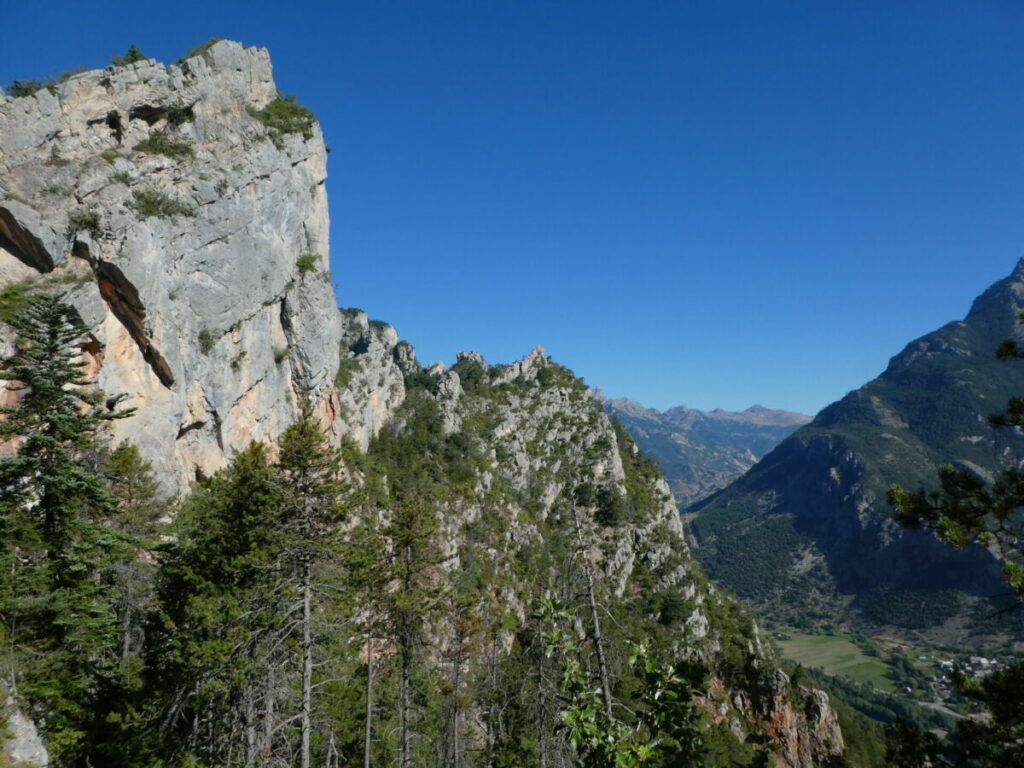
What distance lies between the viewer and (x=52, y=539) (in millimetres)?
17047

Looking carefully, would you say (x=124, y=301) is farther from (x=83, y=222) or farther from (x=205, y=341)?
(x=205, y=341)

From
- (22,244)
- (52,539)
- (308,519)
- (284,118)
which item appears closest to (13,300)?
(22,244)

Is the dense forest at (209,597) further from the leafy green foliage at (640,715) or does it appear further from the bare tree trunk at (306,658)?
the leafy green foliage at (640,715)

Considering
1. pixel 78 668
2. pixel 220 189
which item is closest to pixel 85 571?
pixel 78 668

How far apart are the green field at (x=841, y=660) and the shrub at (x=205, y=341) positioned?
18000 cm

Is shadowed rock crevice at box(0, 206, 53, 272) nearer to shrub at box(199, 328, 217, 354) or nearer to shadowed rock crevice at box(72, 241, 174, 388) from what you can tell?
shadowed rock crevice at box(72, 241, 174, 388)

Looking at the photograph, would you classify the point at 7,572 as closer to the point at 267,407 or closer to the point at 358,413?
the point at 267,407

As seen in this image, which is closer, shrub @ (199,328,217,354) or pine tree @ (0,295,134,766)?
pine tree @ (0,295,134,766)

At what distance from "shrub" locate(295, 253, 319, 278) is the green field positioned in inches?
6891

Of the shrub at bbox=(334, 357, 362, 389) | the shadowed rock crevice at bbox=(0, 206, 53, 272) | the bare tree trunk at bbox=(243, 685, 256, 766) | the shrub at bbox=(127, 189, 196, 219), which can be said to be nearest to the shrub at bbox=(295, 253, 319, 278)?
the shrub at bbox=(127, 189, 196, 219)

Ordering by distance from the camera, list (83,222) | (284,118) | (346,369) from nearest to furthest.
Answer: (83,222) → (284,118) → (346,369)

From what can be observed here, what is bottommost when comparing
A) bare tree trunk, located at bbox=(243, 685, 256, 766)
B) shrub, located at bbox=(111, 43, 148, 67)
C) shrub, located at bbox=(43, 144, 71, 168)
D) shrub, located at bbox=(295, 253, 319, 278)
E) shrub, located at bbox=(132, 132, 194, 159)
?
bare tree trunk, located at bbox=(243, 685, 256, 766)

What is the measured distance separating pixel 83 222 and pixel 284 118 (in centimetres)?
2637

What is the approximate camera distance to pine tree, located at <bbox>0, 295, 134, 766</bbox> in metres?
15.8
